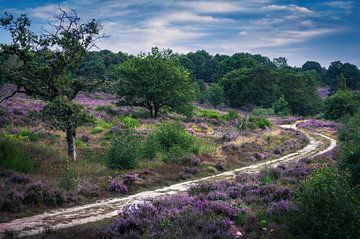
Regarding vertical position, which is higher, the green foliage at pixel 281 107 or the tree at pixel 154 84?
the tree at pixel 154 84

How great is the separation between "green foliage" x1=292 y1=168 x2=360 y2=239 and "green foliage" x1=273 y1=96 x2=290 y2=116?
78.7m

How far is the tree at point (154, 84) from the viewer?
49188 millimetres

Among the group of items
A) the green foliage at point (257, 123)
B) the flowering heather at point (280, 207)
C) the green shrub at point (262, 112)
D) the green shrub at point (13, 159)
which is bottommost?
the green shrub at point (262, 112)

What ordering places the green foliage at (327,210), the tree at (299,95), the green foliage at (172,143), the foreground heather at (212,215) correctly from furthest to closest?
the tree at (299,95)
the green foliage at (172,143)
the foreground heather at (212,215)
the green foliage at (327,210)

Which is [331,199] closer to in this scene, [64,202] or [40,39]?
[64,202]

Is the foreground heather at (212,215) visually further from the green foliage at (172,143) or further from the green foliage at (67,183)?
the green foliage at (172,143)

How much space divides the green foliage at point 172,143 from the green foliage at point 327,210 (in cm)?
1487

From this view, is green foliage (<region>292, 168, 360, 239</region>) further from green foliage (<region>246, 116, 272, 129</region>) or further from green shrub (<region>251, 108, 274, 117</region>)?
green shrub (<region>251, 108, 274, 117</region>)

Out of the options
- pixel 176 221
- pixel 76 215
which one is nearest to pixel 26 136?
pixel 76 215

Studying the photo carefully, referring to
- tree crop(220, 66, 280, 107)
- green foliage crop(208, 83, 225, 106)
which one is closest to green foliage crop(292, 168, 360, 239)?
tree crop(220, 66, 280, 107)

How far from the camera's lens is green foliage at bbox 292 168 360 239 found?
33.3 ft

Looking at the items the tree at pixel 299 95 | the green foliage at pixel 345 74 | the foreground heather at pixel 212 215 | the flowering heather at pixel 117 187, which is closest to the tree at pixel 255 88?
the tree at pixel 299 95

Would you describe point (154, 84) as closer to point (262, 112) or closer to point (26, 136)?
point (26, 136)

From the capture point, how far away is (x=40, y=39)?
21672mm
